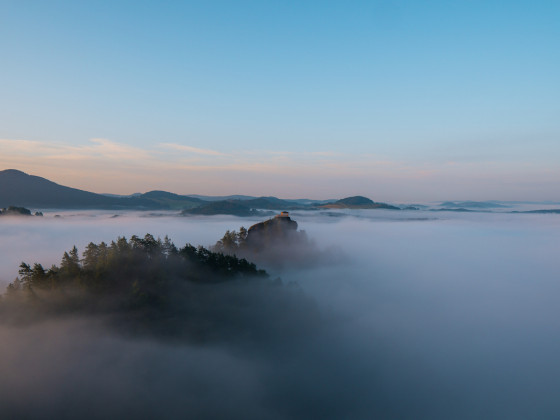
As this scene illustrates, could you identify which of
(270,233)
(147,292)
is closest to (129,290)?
(147,292)

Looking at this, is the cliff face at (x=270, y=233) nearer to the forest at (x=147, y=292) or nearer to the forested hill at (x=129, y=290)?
the forest at (x=147, y=292)

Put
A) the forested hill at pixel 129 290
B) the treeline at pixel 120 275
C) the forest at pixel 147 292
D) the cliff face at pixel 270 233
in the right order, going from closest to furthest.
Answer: the forested hill at pixel 129 290
the forest at pixel 147 292
the treeline at pixel 120 275
the cliff face at pixel 270 233

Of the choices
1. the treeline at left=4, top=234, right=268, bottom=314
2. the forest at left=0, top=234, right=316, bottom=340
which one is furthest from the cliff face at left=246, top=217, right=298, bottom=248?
the treeline at left=4, top=234, right=268, bottom=314

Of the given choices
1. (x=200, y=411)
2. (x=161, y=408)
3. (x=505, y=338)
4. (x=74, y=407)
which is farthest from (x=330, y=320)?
(x=505, y=338)

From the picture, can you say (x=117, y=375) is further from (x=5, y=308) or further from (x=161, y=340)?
(x=5, y=308)

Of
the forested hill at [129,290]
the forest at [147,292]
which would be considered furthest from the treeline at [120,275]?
the forest at [147,292]

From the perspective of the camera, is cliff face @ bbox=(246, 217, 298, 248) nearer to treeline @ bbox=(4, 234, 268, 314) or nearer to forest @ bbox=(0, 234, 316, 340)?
forest @ bbox=(0, 234, 316, 340)

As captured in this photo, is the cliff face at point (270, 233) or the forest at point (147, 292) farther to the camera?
the cliff face at point (270, 233)
